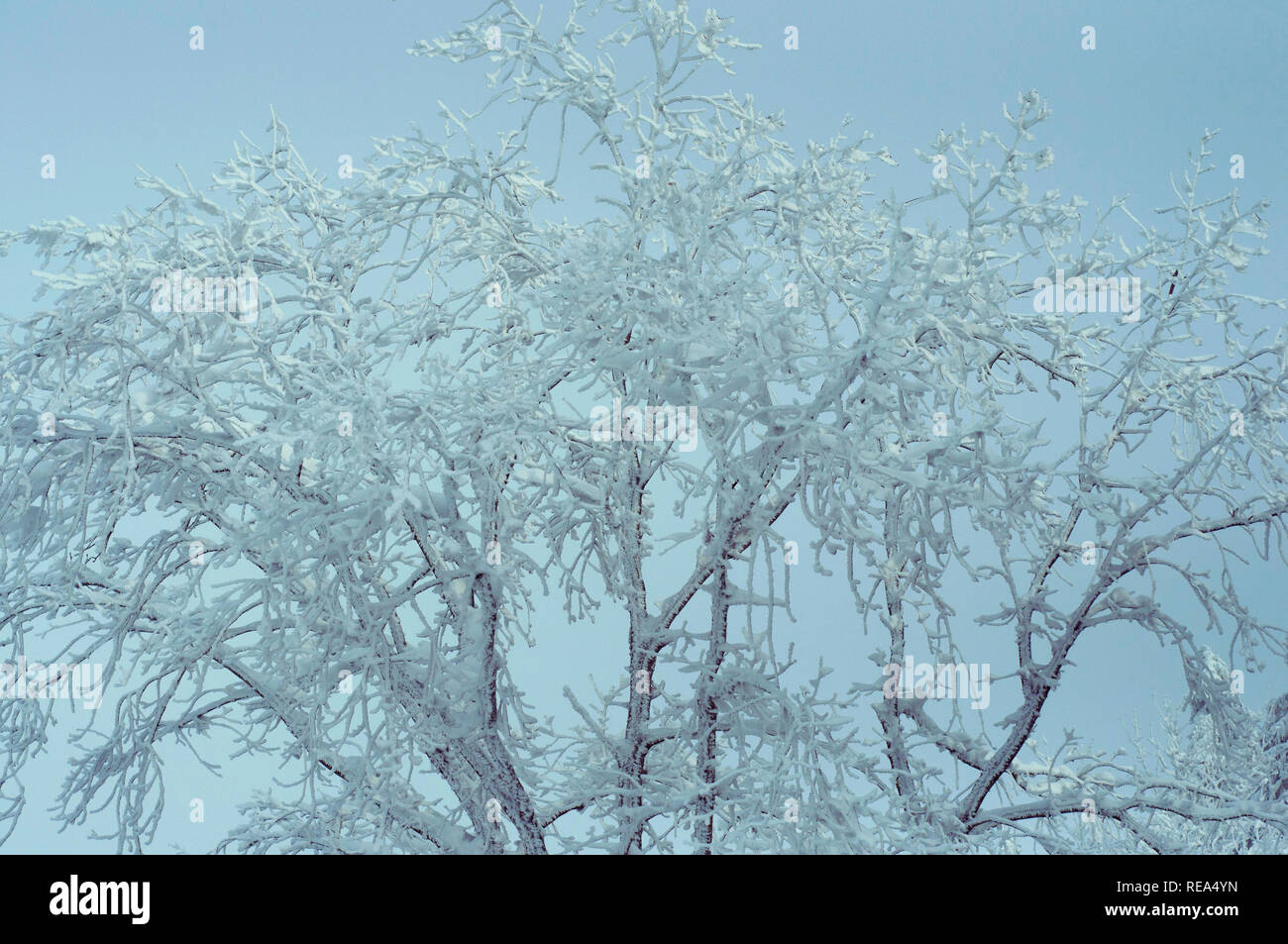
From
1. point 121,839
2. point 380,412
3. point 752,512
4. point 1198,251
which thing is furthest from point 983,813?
point 121,839

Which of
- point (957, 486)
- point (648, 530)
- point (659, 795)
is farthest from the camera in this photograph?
point (648, 530)

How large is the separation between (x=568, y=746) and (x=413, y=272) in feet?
10.7

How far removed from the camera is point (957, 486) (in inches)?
217

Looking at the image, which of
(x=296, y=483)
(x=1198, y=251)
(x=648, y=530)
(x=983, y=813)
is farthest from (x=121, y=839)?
(x=1198, y=251)

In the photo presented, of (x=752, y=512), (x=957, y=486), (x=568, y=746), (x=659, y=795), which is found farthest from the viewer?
(x=568, y=746)

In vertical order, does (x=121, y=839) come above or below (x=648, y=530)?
below

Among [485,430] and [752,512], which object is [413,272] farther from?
[752,512]

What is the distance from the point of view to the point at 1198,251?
7641 mm

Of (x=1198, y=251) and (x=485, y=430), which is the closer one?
(x=485, y=430)
